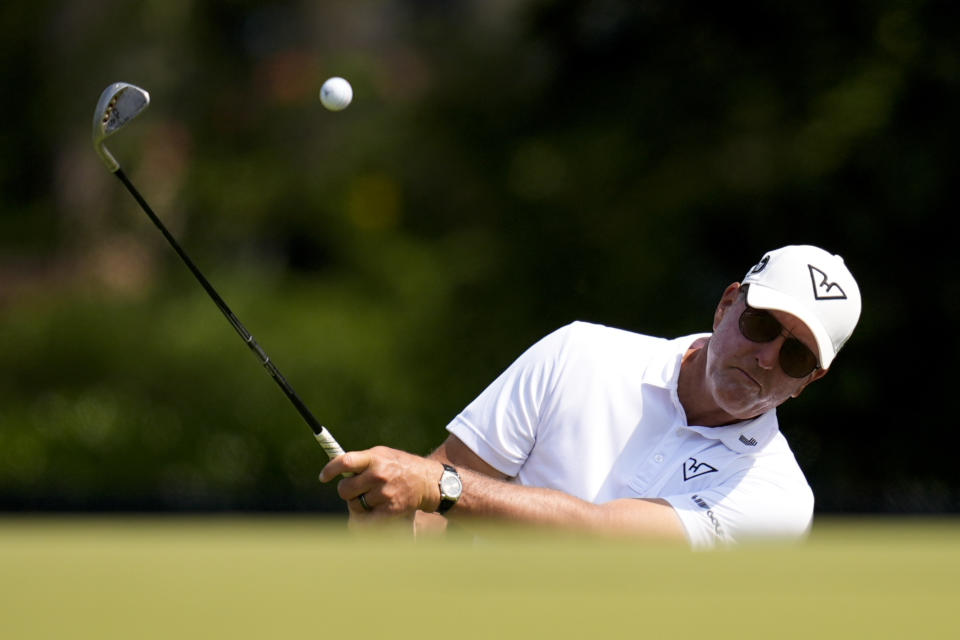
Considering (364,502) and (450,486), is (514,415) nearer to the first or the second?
(450,486)

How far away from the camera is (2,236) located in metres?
14.5

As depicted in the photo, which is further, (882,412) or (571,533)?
(882,412)

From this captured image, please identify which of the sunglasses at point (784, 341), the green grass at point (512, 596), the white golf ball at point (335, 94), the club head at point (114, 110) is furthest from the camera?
the white golf ball at point (335, 94)

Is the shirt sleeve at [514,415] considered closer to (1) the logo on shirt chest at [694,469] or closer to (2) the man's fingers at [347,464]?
(1) the logo on shirt chest at [694,469]

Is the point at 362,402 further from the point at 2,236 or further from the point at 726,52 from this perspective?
the point at 2,236

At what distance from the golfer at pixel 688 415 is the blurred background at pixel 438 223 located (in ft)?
15.4

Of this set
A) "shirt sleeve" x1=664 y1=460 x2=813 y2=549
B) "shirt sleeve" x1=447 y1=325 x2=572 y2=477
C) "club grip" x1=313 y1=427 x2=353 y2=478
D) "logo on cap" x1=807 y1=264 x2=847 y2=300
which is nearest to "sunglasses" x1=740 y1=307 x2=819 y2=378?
"logo on cap" x1=807 y1=264 x2=847 y2=300

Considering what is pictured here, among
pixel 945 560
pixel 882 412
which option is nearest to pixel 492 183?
pixel 882 412

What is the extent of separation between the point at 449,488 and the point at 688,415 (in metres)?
0.74

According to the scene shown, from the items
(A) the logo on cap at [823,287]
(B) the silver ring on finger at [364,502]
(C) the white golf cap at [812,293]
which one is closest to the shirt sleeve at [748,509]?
(C) the white golf cap at [812,293]

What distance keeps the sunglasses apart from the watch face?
0.76m

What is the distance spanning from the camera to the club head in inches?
143

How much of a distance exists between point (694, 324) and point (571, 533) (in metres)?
6.67

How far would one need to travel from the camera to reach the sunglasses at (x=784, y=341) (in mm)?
3516
